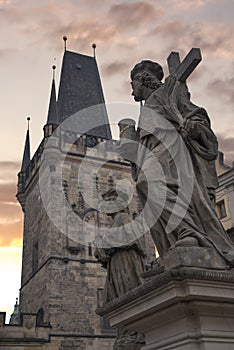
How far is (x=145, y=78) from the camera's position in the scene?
12.8 feet

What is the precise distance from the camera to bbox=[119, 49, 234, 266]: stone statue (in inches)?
122

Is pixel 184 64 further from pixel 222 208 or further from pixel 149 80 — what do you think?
pixel 222 208

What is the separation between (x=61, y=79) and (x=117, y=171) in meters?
9.88

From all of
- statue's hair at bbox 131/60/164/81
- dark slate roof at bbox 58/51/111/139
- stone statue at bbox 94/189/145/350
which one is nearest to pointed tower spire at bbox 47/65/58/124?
dark slate roof at bbox 58/51/111/139

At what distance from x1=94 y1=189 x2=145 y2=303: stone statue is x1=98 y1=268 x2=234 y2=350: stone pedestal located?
1.66 metres

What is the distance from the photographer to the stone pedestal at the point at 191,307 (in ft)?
8.50

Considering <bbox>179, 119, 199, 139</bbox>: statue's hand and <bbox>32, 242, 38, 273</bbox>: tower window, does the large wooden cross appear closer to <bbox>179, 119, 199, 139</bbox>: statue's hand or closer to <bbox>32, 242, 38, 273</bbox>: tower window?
<bbox>179, 119, 199, 139</bbox>: statue's hand

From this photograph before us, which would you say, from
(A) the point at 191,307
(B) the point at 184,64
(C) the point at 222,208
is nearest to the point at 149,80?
(B) the point at 184,64

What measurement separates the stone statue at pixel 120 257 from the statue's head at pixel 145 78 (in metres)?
1.43

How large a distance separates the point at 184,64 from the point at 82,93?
28.6 metres

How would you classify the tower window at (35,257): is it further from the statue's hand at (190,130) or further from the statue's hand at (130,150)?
the statue's hand at (190,130)

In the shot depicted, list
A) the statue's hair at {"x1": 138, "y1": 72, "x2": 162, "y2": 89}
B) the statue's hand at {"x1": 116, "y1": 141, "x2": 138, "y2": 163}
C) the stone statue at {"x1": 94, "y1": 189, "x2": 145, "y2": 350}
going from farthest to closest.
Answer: the stone statue at {"x1": 94, "y1": 189, "x2": 145, "y2": 350} < the statue's hair at {"x1": 138, "y1": 72, "x2": 162, "y2": 89} < the statue's hand at {"x1": 116, "y1": 141, "x2": 138, "y2": 163}

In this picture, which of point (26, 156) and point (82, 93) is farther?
point (82, 93)

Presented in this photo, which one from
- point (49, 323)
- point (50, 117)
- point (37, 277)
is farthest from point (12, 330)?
point (50, 117)
